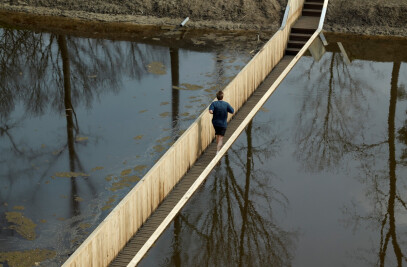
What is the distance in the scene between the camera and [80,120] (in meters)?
20.5

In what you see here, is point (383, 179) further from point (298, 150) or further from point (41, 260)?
point (41, 260)

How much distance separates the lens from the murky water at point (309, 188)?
13.9 metres

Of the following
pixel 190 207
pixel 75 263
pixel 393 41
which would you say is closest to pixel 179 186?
pixel 190 207

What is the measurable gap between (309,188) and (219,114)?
2.71 m

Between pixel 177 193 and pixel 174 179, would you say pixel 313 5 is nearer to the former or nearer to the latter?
pixel 174 179

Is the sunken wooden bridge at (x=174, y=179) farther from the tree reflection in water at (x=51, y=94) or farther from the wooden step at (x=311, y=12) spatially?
the wooden step at (x=311, y=12)

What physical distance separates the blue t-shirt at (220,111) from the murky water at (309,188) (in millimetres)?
1119

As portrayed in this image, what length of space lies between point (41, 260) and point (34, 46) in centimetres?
1515

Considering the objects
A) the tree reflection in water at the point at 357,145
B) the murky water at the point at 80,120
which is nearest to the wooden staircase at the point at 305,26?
the tree reflection in water at the point at 357,145

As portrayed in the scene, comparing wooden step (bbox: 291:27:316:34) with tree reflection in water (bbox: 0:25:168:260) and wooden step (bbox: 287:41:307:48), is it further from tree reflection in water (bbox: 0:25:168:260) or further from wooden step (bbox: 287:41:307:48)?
tree reflection in water (bbox: 0:25:168:260)

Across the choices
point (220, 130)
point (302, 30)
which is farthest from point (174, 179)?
point (302, 30)

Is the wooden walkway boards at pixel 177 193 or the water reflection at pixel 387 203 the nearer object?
the wooden walkway boards at pixel 177 193

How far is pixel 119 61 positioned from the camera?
2581cm

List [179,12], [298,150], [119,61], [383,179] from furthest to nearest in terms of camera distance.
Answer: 1. [179,12]
2. [119,61]
3. [298,150]
4. [383,179]
